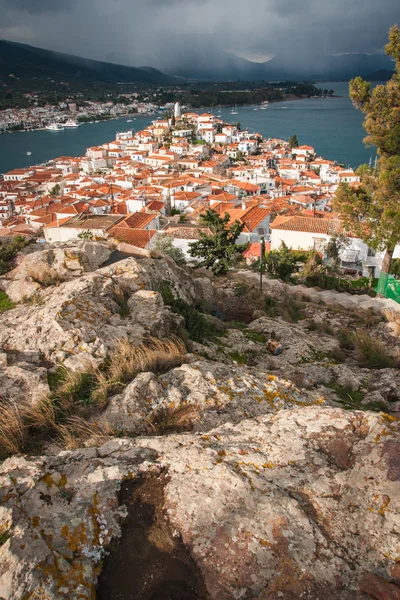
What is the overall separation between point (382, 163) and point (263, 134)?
5373 inches

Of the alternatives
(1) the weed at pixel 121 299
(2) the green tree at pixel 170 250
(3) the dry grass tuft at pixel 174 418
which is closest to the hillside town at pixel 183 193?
(2) the green tree at pixel 170 250

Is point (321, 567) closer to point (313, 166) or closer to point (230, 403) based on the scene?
point (230, 403)

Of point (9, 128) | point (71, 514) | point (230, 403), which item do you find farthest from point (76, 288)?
point (9, 128)

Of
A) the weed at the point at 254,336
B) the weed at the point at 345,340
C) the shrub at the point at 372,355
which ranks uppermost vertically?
the weed at the point at 254,336

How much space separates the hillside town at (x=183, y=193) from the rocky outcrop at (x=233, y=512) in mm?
7647

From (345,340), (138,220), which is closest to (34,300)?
(345,340)

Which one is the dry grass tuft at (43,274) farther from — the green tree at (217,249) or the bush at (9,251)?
the green tree at (217,249)

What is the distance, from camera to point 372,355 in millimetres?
8070

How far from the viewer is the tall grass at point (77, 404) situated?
3.44 m

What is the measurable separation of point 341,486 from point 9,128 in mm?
189492

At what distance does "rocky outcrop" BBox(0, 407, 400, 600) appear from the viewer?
218 centimetres

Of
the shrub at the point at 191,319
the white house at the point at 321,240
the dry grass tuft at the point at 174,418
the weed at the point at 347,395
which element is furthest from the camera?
the white house at the point at 321,240

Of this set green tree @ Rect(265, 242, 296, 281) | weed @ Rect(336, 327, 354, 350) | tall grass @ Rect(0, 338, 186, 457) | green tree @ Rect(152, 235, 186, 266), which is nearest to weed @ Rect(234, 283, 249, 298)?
green tree @ Rect(152, 235, 186, 266)

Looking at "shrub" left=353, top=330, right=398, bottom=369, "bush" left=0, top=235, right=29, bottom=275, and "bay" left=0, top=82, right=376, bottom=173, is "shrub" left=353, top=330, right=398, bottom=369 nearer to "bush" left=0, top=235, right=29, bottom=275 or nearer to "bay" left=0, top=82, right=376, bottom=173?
"bush" left=0, top=235, right=29, bottom=275
